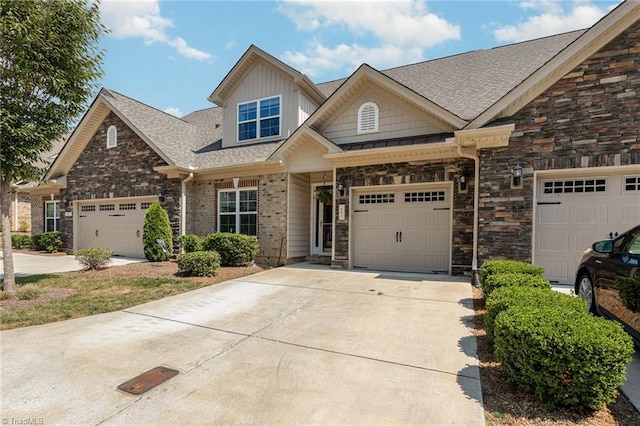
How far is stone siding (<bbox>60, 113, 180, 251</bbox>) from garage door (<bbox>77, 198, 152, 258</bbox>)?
1.49ft

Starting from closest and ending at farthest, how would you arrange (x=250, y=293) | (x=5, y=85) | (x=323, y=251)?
(x=5, y=85) → (x=250, y=293) → (x=323, y=251)

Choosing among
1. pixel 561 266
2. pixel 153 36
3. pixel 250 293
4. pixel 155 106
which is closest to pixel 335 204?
pixel 250 293

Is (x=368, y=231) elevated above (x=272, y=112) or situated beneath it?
situated beneath

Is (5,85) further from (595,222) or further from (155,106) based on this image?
(595,222)

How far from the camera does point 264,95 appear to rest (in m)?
12.5

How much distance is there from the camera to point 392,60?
1424 centimetres

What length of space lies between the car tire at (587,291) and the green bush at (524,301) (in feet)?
4.44

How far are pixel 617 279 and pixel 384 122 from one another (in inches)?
272

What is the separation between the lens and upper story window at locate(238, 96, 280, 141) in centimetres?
1239

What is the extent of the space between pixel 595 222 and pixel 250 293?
7.67 m

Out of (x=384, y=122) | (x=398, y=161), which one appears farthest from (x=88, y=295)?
(x=384, y=122)

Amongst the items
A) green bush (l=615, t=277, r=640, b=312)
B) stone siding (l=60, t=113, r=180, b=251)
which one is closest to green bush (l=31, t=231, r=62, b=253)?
stone siding (l=60, t=113, r=180, b=251)

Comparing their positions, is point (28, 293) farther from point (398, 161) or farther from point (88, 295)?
point (398, 161)

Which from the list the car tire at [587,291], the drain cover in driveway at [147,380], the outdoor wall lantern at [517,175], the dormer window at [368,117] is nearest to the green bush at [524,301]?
the car tire at [587,291]
